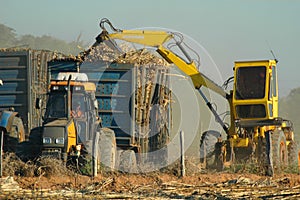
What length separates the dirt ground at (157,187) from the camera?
1351cm

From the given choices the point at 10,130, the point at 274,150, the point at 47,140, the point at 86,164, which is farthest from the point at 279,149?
the point at 10,130

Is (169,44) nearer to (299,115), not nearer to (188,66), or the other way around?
(188,66)

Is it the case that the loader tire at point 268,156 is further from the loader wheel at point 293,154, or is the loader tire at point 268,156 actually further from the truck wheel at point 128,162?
the truck wheel at point 128,162

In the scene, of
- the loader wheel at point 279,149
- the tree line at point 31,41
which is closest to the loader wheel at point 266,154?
the loader wheel at point 279,149

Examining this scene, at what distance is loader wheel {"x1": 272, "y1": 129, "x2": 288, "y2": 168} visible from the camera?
1900cm

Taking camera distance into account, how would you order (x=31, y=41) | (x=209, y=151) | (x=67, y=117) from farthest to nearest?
(x=31, y=41) → (x=209, y=151) → (x=67, y=117)

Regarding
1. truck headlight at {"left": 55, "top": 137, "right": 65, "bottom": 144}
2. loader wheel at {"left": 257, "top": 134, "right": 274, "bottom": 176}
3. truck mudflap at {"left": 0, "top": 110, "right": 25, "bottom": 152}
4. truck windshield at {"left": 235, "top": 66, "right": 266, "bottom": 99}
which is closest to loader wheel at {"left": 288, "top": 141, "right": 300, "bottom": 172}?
loader wheel at {"left": 257, "top": 134, "right": 274, "bottom": 176}

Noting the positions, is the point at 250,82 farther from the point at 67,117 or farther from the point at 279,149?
the point at 67,117

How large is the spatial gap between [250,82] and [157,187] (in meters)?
5.75

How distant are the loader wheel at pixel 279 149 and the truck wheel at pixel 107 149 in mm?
4297

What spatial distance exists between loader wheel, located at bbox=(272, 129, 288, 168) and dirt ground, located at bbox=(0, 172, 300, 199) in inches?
28.9

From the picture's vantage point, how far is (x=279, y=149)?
763 inches

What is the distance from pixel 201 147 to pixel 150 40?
3580 mm

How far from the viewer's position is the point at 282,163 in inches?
776
